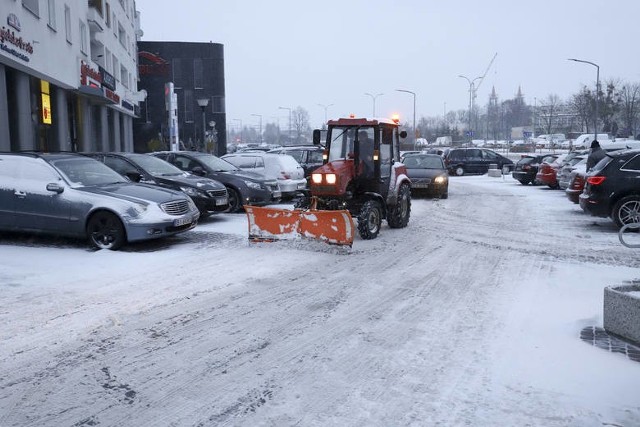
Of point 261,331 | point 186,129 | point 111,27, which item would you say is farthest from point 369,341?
point 186,129

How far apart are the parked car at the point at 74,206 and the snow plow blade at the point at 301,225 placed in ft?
4.31

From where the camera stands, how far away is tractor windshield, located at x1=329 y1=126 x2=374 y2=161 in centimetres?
Answer: 1134

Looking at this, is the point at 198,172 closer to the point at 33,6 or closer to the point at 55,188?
the point at 55,188

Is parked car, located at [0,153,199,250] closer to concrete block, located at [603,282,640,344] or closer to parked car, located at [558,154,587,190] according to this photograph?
concrete block, located at [603,282,640,344]

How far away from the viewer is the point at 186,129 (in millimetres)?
65562

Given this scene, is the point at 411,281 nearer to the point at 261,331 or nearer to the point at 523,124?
the point at 261,331

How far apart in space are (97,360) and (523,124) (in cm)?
12109

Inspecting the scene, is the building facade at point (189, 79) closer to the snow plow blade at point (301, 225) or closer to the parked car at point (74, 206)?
the parked car at point (74, 206)

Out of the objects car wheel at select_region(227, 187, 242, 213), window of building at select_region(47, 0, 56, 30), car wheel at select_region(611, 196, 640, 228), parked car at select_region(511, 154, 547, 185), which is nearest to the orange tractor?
car wheel at select_region(227, 187, 242, 213)

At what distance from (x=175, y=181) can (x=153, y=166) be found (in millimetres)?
910

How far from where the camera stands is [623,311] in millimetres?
5270

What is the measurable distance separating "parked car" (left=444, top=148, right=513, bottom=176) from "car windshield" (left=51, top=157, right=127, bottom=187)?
27.4 m

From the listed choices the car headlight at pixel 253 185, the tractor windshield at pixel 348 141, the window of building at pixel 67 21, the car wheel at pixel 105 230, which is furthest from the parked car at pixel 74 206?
the window of building at pixel 67 21

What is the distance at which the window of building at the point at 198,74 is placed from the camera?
6581 cm
